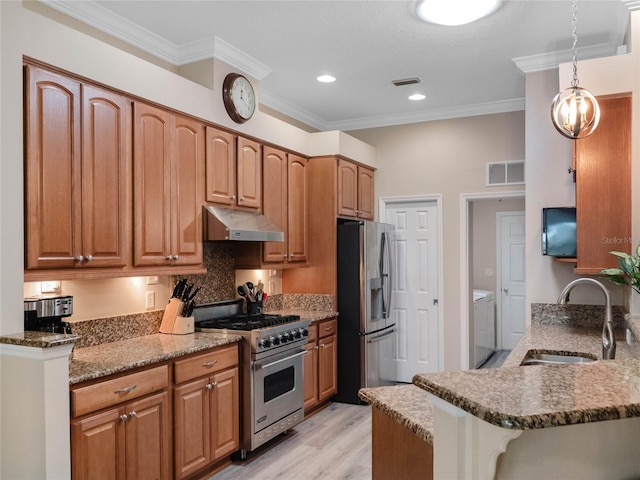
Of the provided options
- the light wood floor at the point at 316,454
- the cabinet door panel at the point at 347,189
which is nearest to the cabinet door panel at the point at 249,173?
the cabinet door panel at the point at 347,189

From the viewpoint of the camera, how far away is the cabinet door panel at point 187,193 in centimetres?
326

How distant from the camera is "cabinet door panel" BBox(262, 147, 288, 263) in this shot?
422cm

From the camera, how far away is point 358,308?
4734mm

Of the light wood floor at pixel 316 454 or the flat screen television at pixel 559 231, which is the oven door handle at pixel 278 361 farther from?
the flat screen television at pixel 559 231

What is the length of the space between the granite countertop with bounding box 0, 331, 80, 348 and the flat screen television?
3.09m

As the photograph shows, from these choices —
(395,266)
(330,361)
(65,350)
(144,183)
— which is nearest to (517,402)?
(65,350)

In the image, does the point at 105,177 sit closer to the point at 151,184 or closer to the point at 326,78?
the point at 151,184

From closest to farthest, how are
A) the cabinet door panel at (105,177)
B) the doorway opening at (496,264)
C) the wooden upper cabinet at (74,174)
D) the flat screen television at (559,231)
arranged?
1. the wooden upper cabinet at (74,174)
2. the cabinet door panel at (105,177)
3. the flat screen television at (559,231)
4. the doorway opening at (496,264)

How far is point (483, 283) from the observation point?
7.22 m

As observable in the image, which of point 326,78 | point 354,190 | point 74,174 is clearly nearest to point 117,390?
point 74,174

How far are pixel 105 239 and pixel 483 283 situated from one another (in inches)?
226

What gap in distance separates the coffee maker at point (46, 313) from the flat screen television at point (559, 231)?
Answer: 10.2 ft

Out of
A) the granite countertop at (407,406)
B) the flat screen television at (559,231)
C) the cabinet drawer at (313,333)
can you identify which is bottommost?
the cabinet drawer at (313,333)

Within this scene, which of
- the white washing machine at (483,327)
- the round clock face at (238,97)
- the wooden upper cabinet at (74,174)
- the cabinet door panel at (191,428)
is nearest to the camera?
the wooden upper cabinet at (74,174)
